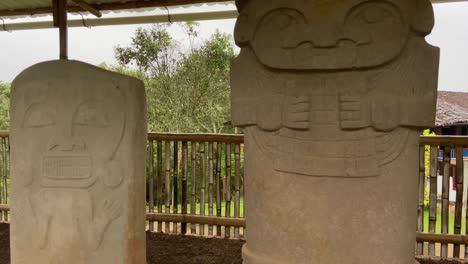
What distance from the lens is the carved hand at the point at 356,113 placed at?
216cm

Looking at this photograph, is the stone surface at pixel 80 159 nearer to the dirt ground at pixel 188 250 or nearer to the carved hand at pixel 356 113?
the dirt ground at pixel 188 250

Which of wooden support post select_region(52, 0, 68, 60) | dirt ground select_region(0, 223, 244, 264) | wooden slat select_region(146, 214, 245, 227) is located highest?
wooden support post select_region(52, 0, 68, 60)

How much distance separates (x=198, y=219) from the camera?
177 inches

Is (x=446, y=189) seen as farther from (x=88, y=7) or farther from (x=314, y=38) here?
(x=88, y=7)

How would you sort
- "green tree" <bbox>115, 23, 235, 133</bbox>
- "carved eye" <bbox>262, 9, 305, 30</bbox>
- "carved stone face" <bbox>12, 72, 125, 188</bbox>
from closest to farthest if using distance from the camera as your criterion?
"carved eye" <bbox>262, 9, 305, 30</bbox>
"carved stone face" <bbox>12, 72, 125, 188</bbox>
"green tree" <bbox>115, 23, 235, 133</bbox>

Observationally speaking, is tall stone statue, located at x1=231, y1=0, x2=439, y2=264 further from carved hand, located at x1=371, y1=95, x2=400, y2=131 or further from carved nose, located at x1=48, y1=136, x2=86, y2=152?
carved nose, located at x1=48, y1=136, x2=86, y2=152

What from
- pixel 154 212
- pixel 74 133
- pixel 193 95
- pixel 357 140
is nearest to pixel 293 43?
pixel 357 140

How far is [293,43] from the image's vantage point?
2.25 meters

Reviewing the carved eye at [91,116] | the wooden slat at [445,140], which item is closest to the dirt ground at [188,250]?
the wooden slat at [445,140]

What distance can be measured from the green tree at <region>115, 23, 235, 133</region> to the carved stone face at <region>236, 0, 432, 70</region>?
27.1ft

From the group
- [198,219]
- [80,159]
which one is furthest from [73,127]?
[198,219]

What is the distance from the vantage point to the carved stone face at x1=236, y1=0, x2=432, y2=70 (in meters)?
2.11

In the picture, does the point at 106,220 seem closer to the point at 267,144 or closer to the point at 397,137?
the point at 267,144

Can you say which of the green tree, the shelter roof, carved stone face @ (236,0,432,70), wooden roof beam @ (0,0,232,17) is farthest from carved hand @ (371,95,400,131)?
the shelter roof
